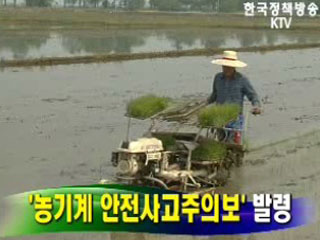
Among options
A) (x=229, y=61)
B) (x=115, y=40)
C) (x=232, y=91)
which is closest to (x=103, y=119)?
(x=232, y=91)

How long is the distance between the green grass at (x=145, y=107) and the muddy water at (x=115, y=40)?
14.3m

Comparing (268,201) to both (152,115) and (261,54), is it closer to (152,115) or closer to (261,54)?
(152,115)

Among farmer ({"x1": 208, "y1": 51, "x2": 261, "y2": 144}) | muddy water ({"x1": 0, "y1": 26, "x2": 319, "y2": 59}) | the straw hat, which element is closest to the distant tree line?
muddy water ({"x1": 0, "y1": 26, "x2": 319, "y2": 59})

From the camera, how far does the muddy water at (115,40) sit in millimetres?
24297

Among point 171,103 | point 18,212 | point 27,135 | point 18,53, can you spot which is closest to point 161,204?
point 18,212

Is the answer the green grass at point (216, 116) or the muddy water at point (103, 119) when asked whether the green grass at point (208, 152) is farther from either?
the muddy water at point (103, 119)

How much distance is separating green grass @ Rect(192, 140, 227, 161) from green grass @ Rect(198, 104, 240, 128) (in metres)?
0.28

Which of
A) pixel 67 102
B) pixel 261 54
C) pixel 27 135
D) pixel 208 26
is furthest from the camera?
pixel 208 26

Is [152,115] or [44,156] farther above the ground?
[152,115]

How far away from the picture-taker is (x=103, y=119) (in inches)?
465

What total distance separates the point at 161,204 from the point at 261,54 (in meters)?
23.0

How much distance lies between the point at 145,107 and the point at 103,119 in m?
4.65

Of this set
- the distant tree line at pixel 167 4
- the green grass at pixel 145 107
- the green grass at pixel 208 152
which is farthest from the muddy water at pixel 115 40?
the distant tree line at pixel 167 4

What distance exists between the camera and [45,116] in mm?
11758
